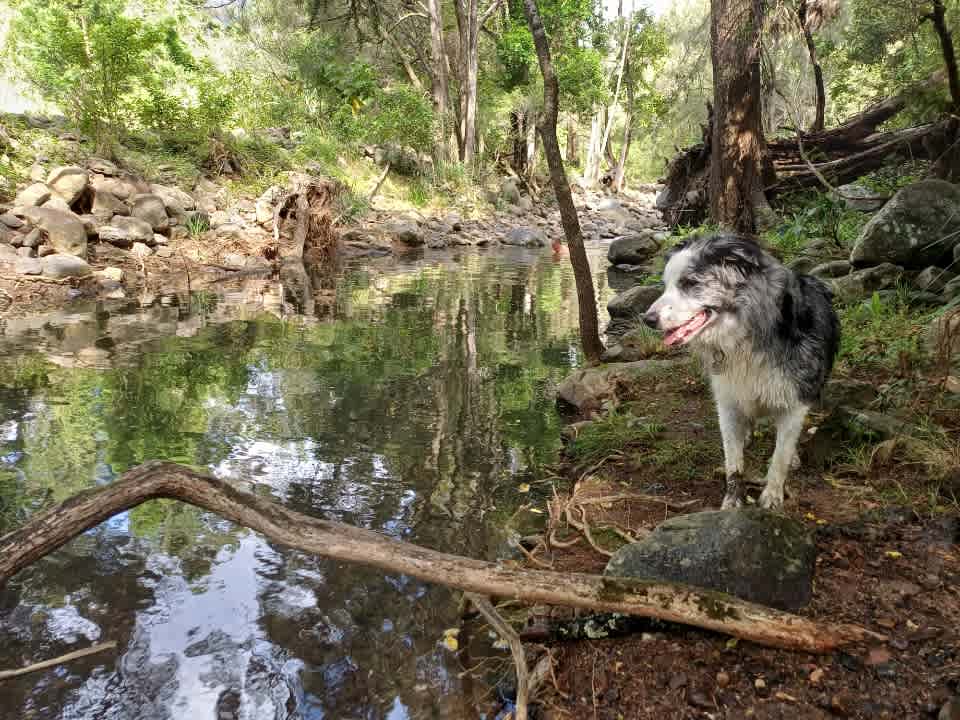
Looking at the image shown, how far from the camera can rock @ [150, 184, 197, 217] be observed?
14.7 meters

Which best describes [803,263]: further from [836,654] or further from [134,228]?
[134,228]

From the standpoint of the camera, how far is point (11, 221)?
11469 mm

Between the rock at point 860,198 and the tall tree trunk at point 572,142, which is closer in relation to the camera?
the rock at point 860,198

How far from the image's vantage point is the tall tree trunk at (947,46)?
6453 mm

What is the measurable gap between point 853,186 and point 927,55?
233cm

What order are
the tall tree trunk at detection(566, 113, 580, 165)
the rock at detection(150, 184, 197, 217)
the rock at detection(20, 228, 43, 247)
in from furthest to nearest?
the tall tree trunk at detection(566, 113, 580, 165) < the rock at detection(150, 184, 197, 217) < the rock at detection(20, 228, 43, 247)

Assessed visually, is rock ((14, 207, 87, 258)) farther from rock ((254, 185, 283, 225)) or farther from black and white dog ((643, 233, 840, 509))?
black and white dog ((643, 233, 840, 509))

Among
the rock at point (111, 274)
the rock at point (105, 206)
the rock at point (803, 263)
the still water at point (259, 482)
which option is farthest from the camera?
the rock at point (105, 206)

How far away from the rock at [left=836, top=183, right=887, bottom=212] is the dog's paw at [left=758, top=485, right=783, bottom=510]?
7.02 metres

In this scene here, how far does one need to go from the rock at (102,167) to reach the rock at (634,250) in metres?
12.2

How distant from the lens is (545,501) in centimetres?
447

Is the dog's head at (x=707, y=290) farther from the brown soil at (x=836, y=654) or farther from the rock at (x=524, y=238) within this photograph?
the rock at (x=524, y=238)

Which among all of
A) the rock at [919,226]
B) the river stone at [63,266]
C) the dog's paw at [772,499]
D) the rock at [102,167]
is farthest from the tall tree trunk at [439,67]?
the dog's paw at [772,499]

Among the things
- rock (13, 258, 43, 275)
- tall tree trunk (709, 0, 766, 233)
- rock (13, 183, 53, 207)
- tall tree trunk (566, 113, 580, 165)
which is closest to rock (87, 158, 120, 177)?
rock (13, 183, 53, 207)
